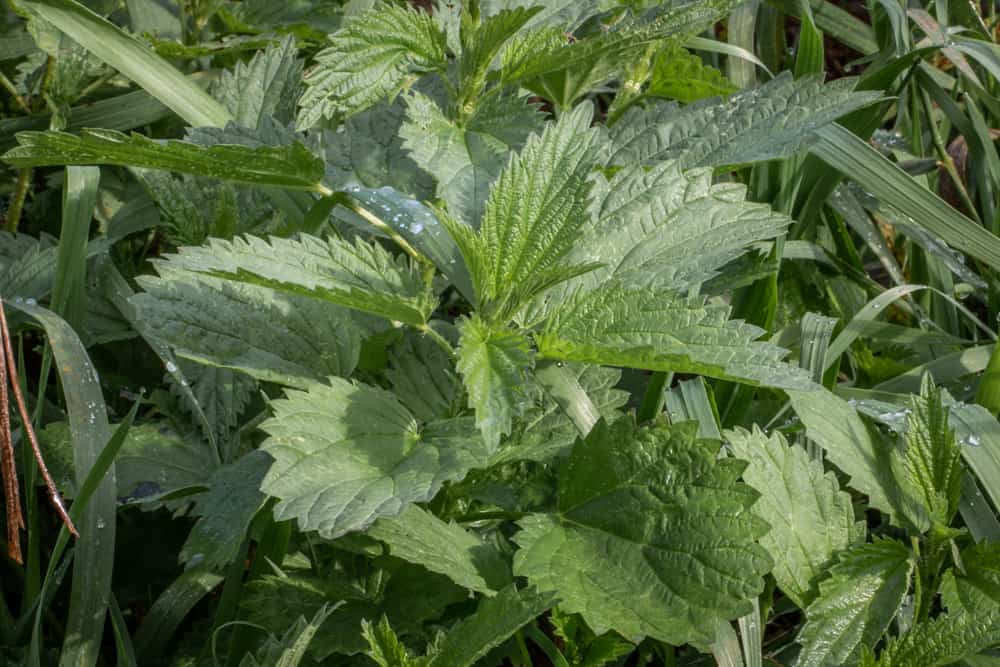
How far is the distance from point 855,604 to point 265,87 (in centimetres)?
125

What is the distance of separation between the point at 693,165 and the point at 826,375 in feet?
1.37

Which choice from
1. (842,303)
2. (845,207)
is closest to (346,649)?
(842,303)

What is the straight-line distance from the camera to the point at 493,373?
1222 millimetres

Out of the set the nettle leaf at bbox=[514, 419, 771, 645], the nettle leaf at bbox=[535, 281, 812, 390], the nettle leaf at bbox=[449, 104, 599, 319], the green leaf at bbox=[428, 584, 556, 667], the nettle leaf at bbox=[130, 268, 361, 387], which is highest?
the nettle leaf at bbox=[449, 104, 599, 319]

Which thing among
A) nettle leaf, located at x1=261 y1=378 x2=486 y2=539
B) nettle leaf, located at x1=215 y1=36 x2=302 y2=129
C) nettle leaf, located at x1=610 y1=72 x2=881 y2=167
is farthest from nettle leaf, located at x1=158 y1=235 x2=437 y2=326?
nettle leaf, located at x1=215 y1=36 x2=302 y2=129

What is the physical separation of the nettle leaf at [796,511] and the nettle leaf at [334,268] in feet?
1.56

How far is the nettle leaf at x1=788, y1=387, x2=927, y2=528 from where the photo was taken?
4.92 ft

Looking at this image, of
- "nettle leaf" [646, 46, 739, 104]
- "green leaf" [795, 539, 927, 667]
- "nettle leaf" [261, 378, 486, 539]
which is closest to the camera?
"nettle leaf" [261, 378, 486, 539]

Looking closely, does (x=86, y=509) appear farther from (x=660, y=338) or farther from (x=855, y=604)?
(x=855, y=604)

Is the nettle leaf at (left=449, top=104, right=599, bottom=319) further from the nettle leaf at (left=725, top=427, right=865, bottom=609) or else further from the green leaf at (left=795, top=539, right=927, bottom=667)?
the green leaf at (left=795, top=539, right=927, bottom=667)

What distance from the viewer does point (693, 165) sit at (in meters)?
1.62

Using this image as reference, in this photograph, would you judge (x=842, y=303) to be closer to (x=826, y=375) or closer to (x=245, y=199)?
(x=826, y=375)

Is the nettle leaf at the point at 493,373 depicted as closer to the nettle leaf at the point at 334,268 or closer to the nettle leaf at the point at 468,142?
the nettle leaf at the point at 334,268

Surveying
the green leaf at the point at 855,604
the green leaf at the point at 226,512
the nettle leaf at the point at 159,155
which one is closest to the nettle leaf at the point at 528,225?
the nettle leaf at the point at 159,155
